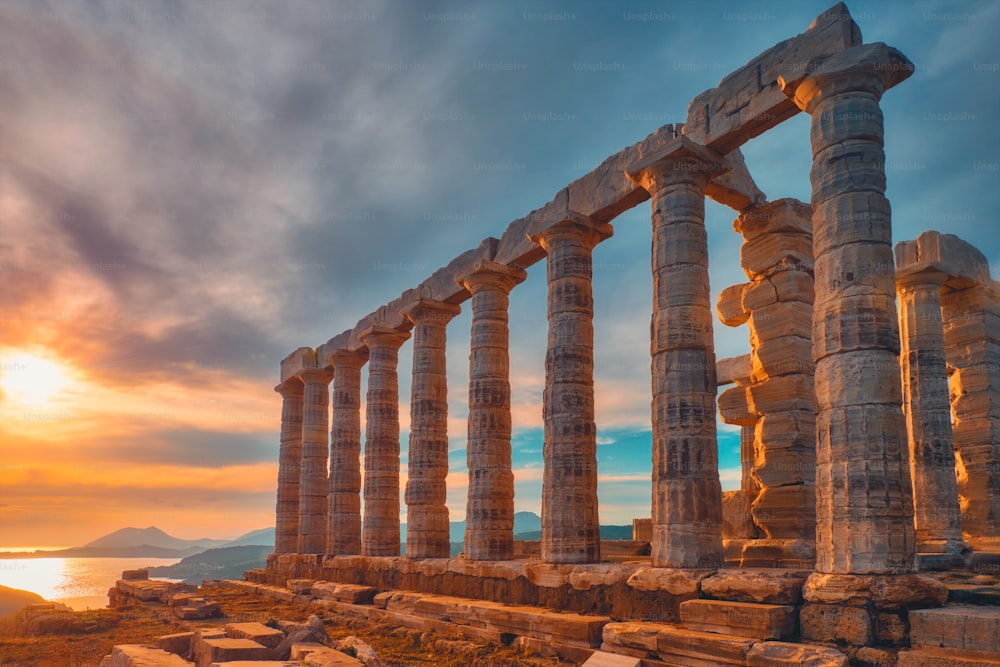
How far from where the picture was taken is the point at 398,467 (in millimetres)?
26703

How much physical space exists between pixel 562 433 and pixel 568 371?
1.39m

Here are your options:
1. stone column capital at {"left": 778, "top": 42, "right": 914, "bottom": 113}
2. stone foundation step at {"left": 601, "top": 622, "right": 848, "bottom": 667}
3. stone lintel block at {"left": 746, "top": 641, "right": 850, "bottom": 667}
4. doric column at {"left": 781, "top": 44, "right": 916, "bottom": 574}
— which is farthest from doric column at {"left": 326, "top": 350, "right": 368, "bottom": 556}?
stone column capital at {"left": 778, "top": 42, "right": 914, "bottom": 113}

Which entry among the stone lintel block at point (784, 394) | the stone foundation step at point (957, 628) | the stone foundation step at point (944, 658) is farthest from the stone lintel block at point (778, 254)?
the stone foundation step at point (944, 658)

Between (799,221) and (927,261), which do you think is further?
(927,261)

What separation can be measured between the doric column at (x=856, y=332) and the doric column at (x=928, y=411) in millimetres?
7755

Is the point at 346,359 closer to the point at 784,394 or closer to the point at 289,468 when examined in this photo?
the point at 289,468

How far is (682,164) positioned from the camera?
596 inches

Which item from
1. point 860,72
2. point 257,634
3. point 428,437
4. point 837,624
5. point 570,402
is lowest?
point 257,634

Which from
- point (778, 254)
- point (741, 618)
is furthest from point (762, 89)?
point (741, 618)

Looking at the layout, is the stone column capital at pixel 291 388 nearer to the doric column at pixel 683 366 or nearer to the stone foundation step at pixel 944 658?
the doric column at pixel 683 366

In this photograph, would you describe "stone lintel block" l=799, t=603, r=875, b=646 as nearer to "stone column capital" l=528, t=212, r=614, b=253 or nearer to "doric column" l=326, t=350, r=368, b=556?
"stone column capital" l=528, t=212, r=614, b=253

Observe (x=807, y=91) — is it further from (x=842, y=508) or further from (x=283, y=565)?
(x=283, y=565)

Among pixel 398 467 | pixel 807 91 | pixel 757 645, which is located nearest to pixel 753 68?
pixel 807 91

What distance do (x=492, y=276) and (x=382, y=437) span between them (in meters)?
8.31
